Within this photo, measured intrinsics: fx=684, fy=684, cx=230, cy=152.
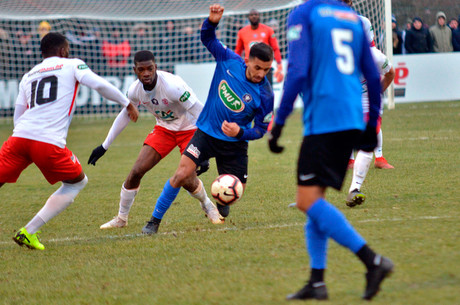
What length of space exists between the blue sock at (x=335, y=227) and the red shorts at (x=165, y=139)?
3380 millimetres

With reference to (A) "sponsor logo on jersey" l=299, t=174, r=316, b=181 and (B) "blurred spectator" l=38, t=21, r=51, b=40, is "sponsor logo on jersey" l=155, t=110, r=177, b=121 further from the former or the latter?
(B) "blurred spectator" l=38, t=21, r=51, b=40

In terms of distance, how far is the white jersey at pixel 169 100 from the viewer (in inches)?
269

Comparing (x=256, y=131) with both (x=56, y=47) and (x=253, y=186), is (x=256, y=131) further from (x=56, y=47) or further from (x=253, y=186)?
(x=253, y=186)

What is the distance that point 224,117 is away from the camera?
6406 millimetres

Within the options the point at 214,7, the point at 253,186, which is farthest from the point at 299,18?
the point at 253,186

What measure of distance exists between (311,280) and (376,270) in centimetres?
41

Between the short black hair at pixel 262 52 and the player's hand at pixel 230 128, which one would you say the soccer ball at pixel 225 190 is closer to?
the player's hand at pixel 230 128

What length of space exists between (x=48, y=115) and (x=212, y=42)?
167 cm

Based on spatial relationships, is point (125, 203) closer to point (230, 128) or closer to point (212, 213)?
point (212, 213)

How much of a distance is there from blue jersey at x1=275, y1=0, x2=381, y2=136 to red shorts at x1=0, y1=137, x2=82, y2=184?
8.34 ft

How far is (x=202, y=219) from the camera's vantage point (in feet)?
22.9

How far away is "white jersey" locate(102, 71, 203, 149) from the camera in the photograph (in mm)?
6781

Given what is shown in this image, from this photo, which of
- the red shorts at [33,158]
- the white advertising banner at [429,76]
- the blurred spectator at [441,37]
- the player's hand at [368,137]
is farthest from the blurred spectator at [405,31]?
the player's hand at [368,137]

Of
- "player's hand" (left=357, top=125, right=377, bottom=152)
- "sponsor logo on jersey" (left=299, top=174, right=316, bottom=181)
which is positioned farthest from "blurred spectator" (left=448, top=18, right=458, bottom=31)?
"sponsor logo on jersey" (left=299, top=174, right=316, bottom=181)
